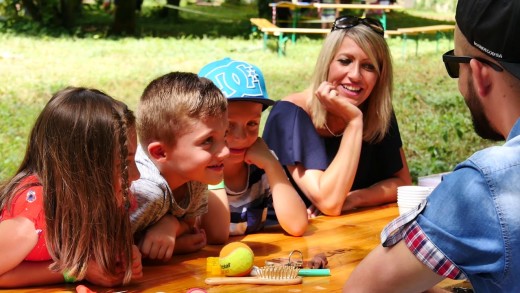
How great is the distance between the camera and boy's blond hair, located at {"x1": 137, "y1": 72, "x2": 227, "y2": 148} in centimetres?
266

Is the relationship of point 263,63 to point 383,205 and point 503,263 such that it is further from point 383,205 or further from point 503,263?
point 503,263

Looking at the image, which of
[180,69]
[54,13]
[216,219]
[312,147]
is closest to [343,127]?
[312,147]

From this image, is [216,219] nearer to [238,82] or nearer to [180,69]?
[238,82]

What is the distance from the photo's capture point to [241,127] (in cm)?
308

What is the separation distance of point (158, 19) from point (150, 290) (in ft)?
53.7

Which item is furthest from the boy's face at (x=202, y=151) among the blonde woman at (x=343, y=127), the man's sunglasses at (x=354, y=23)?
the man's sunglasses at (x=354, y=23)

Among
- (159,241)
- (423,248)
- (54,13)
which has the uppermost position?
(423,248)

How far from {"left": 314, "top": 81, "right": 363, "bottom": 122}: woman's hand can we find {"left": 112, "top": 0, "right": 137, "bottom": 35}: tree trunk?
12.2 metres

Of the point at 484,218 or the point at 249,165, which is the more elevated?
the point at 484,218

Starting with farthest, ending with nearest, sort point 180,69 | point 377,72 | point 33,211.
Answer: point 180,69 → point 377,72 → point 33,211

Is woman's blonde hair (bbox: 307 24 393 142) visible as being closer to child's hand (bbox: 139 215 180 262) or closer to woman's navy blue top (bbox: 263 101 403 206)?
woman's navy blue top (bbox: 263 101 403 206)

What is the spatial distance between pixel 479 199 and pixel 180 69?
953cm

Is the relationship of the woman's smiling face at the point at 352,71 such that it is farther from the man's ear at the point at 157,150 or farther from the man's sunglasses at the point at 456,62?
the man's sunglasses at the point at 456,62

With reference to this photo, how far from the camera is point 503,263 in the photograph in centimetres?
167
